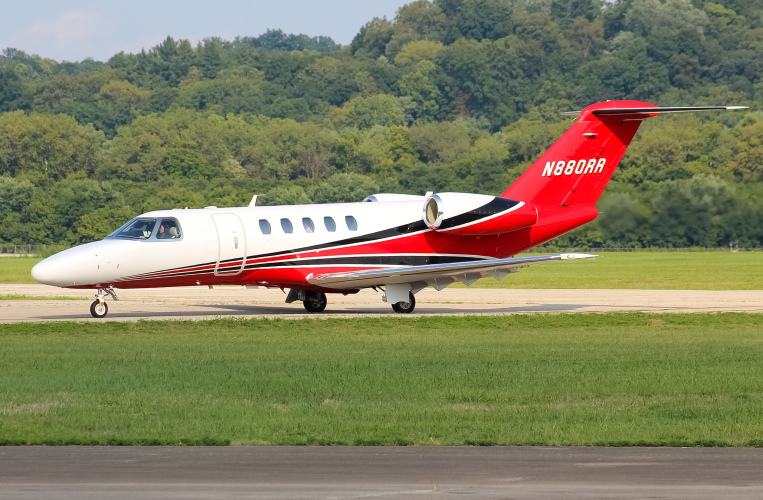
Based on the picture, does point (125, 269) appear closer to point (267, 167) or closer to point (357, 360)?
point (357, 360)

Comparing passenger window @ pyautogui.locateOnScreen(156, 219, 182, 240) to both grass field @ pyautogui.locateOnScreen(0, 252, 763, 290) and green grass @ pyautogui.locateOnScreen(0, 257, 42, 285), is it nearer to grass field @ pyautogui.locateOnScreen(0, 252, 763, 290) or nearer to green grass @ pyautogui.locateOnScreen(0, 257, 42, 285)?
grass field @ pyautogui.locateOnScreen(0, 252, 763, 290)

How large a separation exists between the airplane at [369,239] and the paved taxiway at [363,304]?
50.4 inches

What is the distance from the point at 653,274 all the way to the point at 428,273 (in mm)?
29583

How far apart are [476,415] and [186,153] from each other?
393 ft

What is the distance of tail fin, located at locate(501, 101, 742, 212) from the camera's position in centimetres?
3366

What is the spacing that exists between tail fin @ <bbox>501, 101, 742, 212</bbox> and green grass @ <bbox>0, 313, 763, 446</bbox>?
6709 mm

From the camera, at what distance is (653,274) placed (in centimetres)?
5803

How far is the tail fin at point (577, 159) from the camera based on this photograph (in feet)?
110

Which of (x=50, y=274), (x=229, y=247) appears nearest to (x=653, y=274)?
(x=229, y=247)

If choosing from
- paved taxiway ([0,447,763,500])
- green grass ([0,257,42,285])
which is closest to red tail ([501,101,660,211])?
paved taxiway ([0,447,763,500])

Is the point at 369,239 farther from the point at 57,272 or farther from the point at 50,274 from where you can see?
the point at 50,274

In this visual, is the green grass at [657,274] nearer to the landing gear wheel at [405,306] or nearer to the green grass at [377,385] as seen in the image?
the landing gear wheel at [405,306]

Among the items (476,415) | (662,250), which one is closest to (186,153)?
(662,250)

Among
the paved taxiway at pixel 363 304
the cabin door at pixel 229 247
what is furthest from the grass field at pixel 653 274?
the cabin door at pixel 229 247
